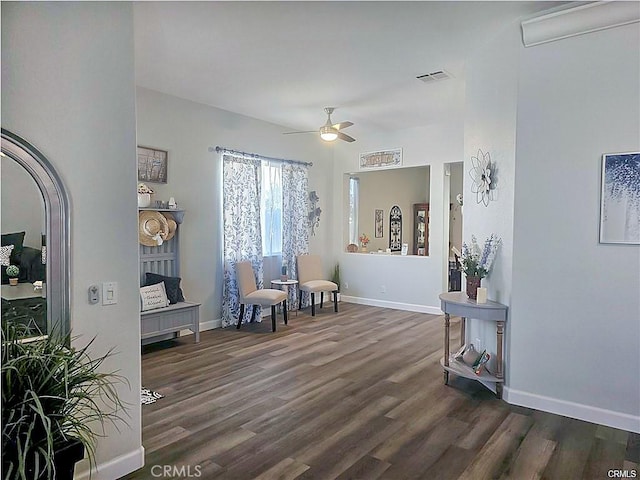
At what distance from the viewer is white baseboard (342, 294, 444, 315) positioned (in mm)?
6796

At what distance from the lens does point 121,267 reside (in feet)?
7.98

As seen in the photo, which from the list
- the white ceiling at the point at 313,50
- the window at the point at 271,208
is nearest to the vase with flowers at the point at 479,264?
the white ceiling at the point at 313,50

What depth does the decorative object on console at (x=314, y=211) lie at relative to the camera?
738 centimetres

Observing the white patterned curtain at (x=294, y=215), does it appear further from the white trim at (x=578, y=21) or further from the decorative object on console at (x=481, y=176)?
the white trim at (x=578, y=21)

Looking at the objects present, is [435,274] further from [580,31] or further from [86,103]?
[86,103]

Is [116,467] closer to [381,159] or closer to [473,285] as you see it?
[473,285]

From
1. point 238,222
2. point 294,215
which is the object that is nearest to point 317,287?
point 294,215

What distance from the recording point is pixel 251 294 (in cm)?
578

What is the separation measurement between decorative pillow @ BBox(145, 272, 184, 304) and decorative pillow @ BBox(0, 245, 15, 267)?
2.93 meters

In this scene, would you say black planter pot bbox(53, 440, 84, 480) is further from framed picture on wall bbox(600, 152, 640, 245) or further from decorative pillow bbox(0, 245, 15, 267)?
framed picture on wall bbox(600, 152, 640, 245)

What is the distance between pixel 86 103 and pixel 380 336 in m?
4.22

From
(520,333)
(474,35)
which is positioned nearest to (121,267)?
(520,333)

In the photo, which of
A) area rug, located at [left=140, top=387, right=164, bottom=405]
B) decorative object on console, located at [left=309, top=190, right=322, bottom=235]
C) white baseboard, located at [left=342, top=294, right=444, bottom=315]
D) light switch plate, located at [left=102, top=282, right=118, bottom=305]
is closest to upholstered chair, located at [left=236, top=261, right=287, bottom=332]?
decorative object on console, located at [left=309, top=190, right=322, bottom=235]

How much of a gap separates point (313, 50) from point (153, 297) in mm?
3035
